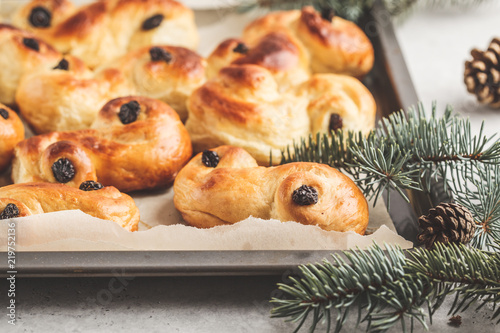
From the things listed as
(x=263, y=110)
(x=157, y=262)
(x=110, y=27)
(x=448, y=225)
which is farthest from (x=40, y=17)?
(x=448, y=225)

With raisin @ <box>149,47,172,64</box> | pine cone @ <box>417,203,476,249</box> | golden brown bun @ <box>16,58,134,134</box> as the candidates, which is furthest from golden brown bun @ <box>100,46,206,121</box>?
Answer: pine cone @ <box>417,203,476,249</box>

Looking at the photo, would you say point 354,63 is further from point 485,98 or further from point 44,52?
point 44,52

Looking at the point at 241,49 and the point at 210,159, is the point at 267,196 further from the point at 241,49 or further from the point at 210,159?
the point at 241,49

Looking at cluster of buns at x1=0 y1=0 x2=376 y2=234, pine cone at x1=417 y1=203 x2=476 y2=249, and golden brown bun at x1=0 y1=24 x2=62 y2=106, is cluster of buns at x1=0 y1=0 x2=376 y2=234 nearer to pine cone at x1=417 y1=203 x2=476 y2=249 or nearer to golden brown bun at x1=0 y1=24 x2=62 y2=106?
golden brown bun at x1=0 y1=24 x2=62 y2=106

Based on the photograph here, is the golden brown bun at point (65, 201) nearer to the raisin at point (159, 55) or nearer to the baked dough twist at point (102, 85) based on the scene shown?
the baked dough twist at point (102, 85)

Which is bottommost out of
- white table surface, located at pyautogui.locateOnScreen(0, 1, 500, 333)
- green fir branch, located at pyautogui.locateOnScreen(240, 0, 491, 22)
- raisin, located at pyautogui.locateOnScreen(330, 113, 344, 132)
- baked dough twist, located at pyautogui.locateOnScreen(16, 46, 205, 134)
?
white table surface, located at pyautogui.locateOnScreen(0, 1, 500, 333)
